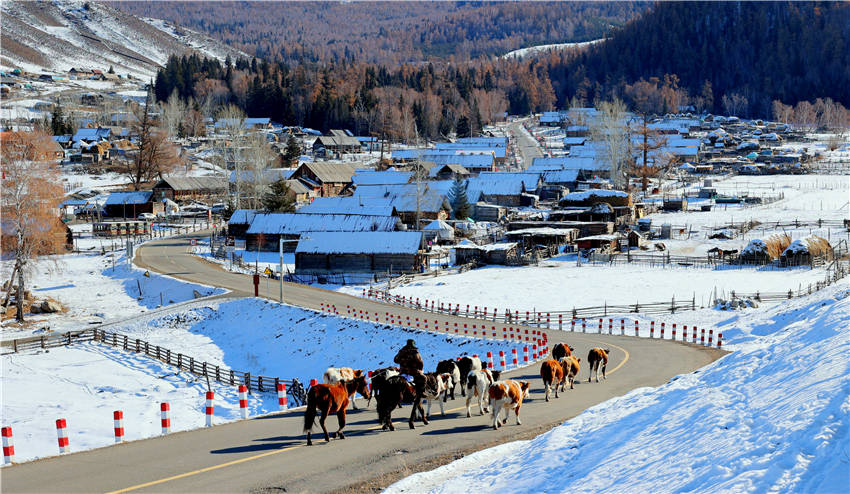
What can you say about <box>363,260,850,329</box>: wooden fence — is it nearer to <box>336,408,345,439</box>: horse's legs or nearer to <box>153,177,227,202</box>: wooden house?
<box>336,408,345,439</box>: horse's legs

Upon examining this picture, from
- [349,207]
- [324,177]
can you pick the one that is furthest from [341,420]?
[324,177]

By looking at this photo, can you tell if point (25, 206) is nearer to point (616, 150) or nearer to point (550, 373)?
point (550, 373)

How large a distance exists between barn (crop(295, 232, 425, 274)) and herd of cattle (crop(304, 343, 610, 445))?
110 feet

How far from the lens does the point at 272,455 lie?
46.1ft

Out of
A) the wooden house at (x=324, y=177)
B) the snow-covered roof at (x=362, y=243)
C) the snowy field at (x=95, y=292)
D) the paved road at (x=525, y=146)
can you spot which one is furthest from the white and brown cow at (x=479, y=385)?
the paved road at (x=525, y=146)

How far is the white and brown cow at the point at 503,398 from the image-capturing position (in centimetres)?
1608

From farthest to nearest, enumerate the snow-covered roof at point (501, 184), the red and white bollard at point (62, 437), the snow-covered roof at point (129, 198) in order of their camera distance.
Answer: the snow-covered roof at point (501, 184)
the snow-covered roof at point (129, 198)
the red and white bollard at point (62, 437)

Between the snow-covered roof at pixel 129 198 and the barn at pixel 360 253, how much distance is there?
38.9 m

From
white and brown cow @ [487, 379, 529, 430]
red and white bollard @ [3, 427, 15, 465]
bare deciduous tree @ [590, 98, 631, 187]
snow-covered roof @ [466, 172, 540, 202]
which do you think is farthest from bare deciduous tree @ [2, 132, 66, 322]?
bare deciduous tree @ [590, 98, 631, 187]

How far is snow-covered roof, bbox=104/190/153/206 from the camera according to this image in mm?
86125

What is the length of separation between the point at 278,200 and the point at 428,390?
59.1 meters

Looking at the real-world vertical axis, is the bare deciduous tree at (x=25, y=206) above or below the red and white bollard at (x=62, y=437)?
above

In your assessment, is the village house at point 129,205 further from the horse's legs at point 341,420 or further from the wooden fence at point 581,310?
the horse's legs at point 341,420

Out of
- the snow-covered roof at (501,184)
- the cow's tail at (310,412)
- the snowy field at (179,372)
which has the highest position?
the snow-covered roof at (501,184)
